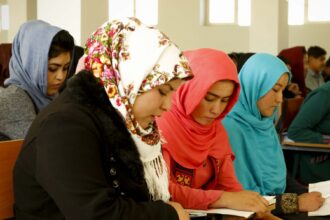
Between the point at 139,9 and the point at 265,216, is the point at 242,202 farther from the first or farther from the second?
the point at 139,9

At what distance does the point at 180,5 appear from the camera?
307 inches

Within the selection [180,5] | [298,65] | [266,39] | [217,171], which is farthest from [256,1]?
[217,171]

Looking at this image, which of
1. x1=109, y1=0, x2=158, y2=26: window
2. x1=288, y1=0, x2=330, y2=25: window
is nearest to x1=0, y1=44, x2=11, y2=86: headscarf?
x1=109, y1=0, x2=158, y2=26: window

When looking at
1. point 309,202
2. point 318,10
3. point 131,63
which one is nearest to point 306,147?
point 309,202

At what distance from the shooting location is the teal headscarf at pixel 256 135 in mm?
2312

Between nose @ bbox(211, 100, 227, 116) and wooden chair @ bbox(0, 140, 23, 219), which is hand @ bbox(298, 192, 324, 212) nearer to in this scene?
nose @ bbox(211, 100, 227, 116)

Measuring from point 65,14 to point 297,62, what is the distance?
2964 mm

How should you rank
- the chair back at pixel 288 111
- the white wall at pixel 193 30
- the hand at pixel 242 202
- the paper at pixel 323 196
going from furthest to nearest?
1. the white wall at pixel 193 30
2. the chair back at pixel 288 111
3. the paper at pixel 323 196
4. the hand at pixel 242 202

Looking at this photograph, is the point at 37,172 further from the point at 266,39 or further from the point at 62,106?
the point at 266,39

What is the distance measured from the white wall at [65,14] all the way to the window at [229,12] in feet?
13.9

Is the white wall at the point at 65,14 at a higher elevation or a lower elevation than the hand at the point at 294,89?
higher

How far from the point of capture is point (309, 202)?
208cm

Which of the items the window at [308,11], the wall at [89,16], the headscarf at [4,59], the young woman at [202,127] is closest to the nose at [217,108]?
the young woman at [202,127]

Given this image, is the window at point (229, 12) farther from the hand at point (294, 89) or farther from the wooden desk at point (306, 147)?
the wooden desk at point (306, 147)
